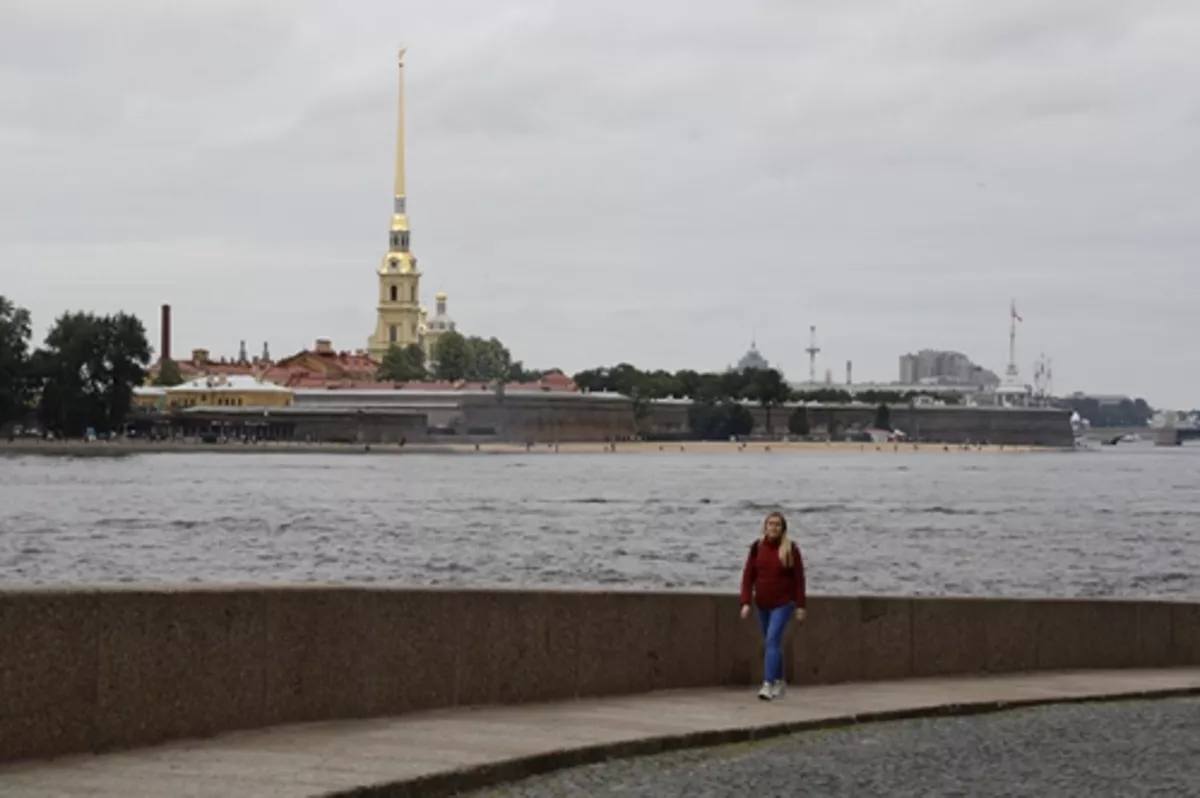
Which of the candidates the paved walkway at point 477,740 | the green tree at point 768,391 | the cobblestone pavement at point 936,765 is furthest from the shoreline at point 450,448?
the cobblestone pavement at point 936,765

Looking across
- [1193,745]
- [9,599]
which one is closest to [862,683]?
[1193,745]

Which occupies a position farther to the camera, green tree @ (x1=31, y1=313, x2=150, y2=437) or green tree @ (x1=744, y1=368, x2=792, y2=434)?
green tree @ (x1=744, y1=368, x2=792, y2=434)

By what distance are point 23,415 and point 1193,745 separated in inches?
4965

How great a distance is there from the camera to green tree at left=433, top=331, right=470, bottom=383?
193000 mm

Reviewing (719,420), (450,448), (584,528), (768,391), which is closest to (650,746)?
(584,528)

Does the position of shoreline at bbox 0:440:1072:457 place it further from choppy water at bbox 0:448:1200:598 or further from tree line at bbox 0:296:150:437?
choppy water at bbox 0:448:1200:598

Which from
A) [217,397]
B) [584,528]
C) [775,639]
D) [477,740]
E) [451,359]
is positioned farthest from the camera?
[451,359]

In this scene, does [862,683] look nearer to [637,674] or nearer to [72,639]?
[637,674]

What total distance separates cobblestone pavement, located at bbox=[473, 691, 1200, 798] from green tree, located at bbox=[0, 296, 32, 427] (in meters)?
116

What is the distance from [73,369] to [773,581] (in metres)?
118

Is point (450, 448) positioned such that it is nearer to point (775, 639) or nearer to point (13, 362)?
point (13, 362)

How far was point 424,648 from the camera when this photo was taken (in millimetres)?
10422

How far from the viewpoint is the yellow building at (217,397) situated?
159000mm

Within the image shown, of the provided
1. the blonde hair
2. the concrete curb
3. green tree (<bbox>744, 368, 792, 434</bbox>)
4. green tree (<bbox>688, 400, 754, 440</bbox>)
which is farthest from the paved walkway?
green tree (<bbox>744, 368, 792, 434</bbox>)
